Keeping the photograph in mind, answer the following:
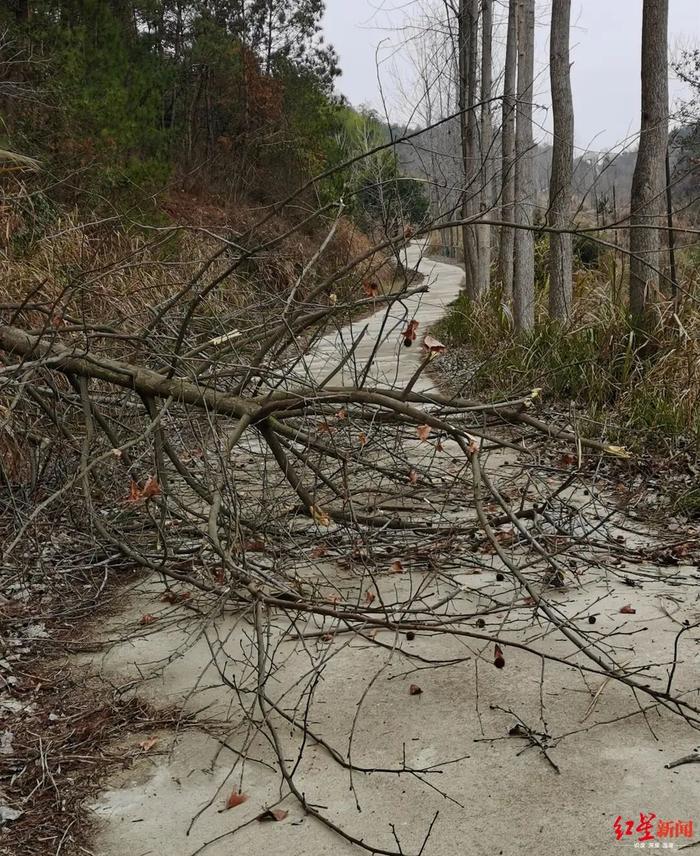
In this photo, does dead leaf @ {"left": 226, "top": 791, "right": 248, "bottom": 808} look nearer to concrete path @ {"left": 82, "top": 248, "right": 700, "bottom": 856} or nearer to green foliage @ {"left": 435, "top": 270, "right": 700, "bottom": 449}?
concrete path @ {"left": 82, "top": 248, "right": 700, "bottom": 856}

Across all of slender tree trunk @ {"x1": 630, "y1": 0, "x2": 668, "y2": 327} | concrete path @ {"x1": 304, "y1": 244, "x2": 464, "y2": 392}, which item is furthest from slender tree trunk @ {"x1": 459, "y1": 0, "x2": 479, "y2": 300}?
slender tree trunk @ {"x1": 630, "y1": 0, "x2": 668, "y2": 327}

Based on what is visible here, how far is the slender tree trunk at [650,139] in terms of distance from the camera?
23.6 ft

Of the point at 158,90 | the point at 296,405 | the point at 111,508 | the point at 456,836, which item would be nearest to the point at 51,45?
the point at 158,90

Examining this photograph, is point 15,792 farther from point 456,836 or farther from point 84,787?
point 456,836

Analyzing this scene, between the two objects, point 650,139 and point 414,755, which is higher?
point 650,139

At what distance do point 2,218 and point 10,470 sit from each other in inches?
108

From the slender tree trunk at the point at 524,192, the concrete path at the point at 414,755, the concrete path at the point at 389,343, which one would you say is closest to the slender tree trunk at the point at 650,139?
the concrete path at the point at 389,343

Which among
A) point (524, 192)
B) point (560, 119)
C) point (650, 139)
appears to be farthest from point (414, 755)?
point (524, 192)

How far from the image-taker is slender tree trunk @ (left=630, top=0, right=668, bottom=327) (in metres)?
7.18

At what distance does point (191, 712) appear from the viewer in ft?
10.4

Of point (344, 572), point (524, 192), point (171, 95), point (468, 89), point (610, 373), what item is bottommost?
point (344, 572)

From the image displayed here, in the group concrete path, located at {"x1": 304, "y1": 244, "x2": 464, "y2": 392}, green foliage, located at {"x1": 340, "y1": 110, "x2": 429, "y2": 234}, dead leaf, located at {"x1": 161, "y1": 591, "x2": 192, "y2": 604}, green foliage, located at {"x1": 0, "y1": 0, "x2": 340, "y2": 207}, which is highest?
green foliage, located at {"x1": 0, "y1": 0, "x2": 340, "y2": 207}

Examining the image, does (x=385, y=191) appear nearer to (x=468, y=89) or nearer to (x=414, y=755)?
(x=414, y=755)

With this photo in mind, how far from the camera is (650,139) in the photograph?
7.25 m
